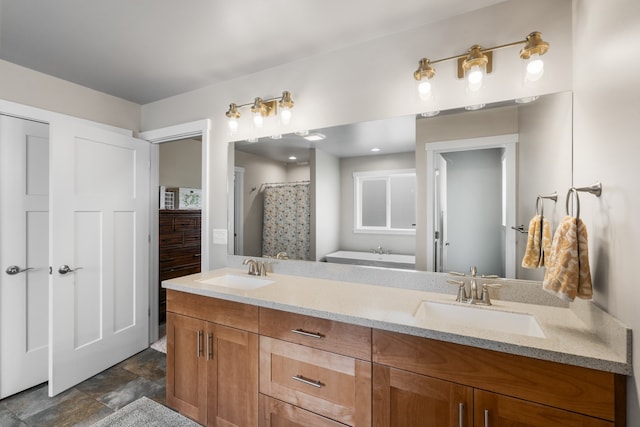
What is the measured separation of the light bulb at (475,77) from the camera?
1.46m

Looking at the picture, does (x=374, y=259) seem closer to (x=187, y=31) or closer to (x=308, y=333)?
(x=308, y=333)

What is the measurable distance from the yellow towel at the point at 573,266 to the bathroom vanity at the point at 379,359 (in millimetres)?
108

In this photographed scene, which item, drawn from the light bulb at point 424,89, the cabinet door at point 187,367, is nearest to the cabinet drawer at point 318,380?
the cabinet door at point 187,367

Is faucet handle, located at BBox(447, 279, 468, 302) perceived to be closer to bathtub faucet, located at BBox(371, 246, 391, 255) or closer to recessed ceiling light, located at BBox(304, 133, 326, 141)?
bathtub faucet, located at BBox(371, 246, 391, 255)

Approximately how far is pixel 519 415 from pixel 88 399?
257 centimetres

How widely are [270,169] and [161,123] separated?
1.34m

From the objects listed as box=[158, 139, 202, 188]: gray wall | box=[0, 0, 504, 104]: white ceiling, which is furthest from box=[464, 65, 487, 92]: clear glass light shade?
box=[158, 139, 202, 188]: gray wall

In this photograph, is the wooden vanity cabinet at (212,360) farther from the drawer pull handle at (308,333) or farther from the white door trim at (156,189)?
the white door trim at (156,189)

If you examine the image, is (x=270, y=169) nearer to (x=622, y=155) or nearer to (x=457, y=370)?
(x=457, y=370)

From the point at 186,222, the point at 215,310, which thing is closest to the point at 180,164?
the point at 186,222

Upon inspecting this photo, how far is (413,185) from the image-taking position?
5.55 feet

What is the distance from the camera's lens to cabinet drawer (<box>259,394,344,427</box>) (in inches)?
50.2

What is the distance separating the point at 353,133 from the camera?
1.85m

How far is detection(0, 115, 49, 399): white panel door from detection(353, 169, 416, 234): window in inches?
95.4
